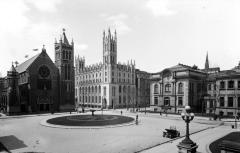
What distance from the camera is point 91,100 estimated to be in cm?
8706

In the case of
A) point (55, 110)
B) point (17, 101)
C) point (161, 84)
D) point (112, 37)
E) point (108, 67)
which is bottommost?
point (55, 110)

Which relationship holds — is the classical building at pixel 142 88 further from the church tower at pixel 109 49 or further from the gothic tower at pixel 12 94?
the gothic tower at pixel 12 94

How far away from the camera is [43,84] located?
57.8m

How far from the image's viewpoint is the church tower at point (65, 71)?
61.1 meters

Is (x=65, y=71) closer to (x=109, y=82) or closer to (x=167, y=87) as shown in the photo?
(x=109, y=82)

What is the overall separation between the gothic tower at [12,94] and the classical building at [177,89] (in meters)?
39.8

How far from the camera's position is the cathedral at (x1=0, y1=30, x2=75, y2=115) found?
168 ft

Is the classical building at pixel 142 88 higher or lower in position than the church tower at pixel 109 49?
lower

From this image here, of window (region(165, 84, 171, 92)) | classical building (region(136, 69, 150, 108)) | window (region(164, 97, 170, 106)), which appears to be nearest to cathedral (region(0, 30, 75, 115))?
window (region(164, 97, 170, 106))

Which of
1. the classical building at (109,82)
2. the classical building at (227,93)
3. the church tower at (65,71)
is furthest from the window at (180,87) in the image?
the church tower at (65,71)

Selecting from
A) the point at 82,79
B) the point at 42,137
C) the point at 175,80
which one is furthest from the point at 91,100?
the point at 42,137

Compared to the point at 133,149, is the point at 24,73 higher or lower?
higher

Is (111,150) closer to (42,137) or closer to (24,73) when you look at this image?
(42,137)

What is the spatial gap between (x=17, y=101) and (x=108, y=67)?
3728 cm
